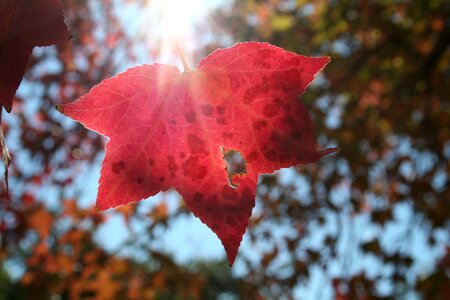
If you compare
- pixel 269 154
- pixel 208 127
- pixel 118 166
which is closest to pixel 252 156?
pixel 269 154

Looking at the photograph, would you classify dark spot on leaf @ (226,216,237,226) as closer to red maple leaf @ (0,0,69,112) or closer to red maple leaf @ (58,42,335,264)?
red maple leaf @ (58,42,335,264)

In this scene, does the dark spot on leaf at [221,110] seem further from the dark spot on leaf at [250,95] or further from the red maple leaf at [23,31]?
the red maple leaf at [23,31]

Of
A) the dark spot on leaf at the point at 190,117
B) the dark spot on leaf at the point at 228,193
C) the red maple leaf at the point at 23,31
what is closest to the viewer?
the red maple leaf at the point at 23,31

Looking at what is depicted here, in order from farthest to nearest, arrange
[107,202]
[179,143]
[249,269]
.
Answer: [249,269]
[179,143]
[107,202]

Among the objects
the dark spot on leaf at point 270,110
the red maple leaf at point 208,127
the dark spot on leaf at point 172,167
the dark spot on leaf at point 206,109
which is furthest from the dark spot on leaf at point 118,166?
the dark spot on leaf at point 270,110

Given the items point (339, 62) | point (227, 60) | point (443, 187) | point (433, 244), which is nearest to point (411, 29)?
point (339, 62)

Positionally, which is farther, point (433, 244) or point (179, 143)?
point (433, 244)

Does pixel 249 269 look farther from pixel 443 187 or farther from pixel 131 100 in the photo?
pixel 131 100
